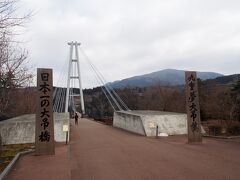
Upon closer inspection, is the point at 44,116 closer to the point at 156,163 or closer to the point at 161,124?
the point at 156,163

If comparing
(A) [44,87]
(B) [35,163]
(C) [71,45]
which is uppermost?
(C) [71,45]

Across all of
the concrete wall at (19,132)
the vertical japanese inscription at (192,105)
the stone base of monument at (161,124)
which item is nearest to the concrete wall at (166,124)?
the stone base of monument at (161,124)

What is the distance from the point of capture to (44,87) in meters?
12.9

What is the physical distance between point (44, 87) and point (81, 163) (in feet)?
13.6

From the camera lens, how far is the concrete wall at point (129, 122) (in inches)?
766

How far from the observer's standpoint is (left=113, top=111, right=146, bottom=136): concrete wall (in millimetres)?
19453

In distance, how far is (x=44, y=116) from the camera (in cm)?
1275

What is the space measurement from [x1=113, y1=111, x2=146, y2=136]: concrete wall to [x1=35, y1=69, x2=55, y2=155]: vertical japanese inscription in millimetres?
7253

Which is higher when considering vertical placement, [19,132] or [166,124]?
[166,124]

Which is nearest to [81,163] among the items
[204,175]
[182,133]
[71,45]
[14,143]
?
[204,175]

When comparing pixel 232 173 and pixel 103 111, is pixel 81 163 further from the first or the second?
pixel 103 111

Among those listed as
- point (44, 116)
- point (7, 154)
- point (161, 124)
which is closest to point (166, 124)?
point (161, 124)

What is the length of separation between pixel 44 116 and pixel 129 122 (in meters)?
10.2

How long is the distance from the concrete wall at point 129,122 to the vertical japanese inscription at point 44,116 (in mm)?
7253
